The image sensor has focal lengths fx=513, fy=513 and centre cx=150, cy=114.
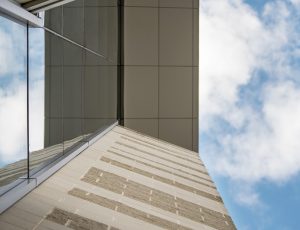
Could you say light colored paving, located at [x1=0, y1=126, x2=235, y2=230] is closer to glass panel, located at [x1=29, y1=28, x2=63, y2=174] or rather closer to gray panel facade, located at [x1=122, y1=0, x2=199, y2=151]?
glass panel, located at [x1=29, y1=28, x2=63, y2=174]

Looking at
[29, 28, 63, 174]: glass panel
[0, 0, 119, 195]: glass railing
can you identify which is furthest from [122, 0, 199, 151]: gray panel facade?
[29, 28, 63, 174]: glass panel

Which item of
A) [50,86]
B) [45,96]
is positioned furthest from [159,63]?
[45,96]

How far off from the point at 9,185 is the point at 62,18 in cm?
272

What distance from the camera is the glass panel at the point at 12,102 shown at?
3873 millimetres

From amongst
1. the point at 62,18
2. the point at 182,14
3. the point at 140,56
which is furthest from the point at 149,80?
the point at 62,18

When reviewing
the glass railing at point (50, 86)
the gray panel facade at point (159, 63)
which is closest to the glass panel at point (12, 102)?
the glass railing at point (50, 86)

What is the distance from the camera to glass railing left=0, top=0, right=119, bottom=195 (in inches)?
161

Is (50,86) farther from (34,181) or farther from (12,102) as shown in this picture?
(12,102)

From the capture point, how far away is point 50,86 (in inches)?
219

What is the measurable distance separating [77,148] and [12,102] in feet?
10.1

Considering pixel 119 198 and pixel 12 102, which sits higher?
pixel 12 102

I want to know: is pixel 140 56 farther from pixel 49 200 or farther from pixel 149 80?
pixel 49 200

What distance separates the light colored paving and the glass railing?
0.28m

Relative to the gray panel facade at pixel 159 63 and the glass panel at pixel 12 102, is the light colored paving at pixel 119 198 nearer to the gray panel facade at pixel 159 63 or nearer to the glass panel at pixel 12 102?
the glass panel at pixel 12 102
